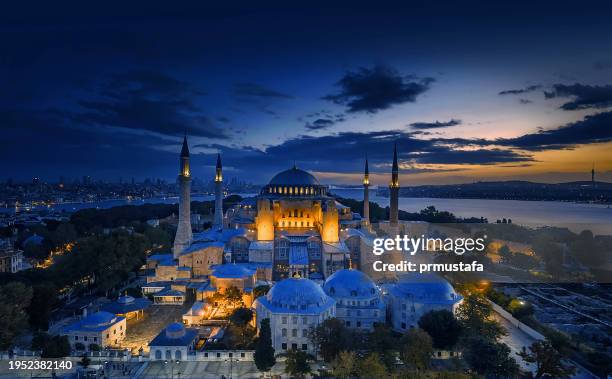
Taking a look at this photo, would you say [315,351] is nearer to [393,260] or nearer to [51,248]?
[393,260]

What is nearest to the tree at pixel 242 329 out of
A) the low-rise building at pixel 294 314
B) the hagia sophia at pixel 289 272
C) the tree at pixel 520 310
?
the hagia sophia at pixel 289 272

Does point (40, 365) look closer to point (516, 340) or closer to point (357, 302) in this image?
point (357, 302)

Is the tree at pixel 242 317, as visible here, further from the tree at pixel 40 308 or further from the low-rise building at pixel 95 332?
the tree at pixel 40 308

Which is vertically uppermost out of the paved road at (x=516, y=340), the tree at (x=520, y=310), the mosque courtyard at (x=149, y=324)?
the tree at (x=520, y=310)

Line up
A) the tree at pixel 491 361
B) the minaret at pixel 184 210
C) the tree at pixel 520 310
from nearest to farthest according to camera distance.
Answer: the tree at pixel 491 361, the tree at pixel 520 310, the minaret at pixel 184 210

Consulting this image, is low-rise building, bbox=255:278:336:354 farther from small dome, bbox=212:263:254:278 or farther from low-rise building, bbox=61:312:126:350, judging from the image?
low-rise building, bbox=61:312:126:350

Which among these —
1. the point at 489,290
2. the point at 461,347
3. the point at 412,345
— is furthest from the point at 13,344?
the point at 489,290
